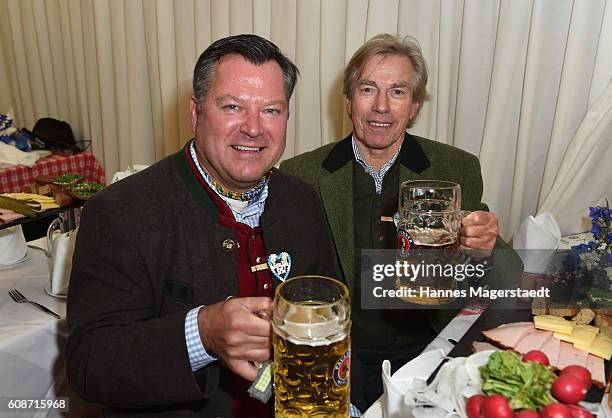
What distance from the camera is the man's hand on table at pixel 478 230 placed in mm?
1332

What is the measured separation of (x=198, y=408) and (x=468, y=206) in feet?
3.89

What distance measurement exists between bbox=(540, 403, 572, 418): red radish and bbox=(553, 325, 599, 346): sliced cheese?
0.55 metres

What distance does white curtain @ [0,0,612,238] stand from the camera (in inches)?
92.0

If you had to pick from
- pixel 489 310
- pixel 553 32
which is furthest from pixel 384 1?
pixel 489 310

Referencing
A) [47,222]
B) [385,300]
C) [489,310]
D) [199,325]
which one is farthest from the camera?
→ [47,222]

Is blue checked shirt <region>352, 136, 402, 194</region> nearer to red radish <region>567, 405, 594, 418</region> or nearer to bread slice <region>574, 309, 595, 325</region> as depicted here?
bread slice <region>574, 309, 595, 325</region>

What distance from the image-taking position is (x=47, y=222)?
8.73ft

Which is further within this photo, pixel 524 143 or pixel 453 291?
pixel 524 143

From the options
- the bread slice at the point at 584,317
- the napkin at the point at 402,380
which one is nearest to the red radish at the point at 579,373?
the napkin at the point at 402,380

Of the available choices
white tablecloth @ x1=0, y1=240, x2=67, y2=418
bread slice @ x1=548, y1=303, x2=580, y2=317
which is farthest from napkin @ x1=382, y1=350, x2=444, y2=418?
white tablecloth @ x1=0, y1=240, x2=67, y2=418

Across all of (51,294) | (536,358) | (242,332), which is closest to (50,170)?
(51,294)

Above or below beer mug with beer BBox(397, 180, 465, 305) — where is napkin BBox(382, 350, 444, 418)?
below

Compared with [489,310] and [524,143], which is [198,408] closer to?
[489,310]

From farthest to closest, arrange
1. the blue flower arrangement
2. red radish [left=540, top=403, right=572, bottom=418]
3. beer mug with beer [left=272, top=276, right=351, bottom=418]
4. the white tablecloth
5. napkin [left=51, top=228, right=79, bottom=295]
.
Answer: napkin [left=51, top=228, right=79, bottom=295] → the white tablecloth → the blue flower arrangement → beer mug with beer [left=272, top=276, right=351, bottom=418] → red radish [left=540, top=403, right=572, bottom=418]
